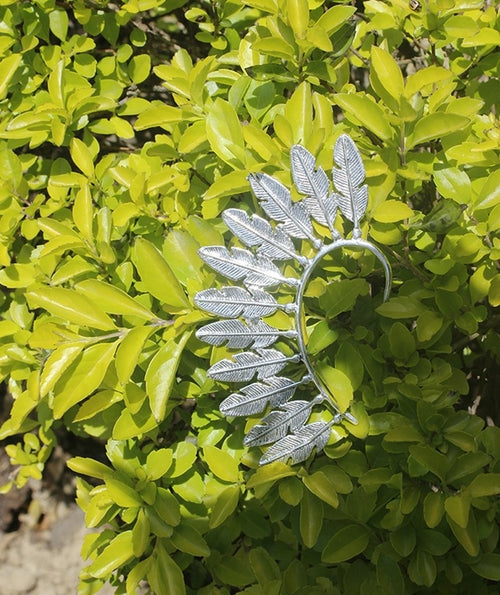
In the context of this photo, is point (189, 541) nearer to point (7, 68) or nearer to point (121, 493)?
point (121, 493)

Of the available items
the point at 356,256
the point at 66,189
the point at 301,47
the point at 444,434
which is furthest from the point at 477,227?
the point at 66,189

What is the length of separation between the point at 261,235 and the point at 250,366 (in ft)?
0.79

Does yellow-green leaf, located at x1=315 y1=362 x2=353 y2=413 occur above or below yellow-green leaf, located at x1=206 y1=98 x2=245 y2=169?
below

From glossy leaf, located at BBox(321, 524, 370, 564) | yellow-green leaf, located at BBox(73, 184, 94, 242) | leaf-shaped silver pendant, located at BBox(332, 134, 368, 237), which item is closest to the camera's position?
leaf-shaped silver pendant, located at BBox(332, 134, 368, 237)

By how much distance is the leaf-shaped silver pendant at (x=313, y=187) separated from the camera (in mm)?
1159

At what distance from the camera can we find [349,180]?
3.82 ft

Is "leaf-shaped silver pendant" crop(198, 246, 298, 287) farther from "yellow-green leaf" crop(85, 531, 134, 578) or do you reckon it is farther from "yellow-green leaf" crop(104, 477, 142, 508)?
"yellow-green leaf" crop(85, 531, 134, 578)

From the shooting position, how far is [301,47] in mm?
→ 1349

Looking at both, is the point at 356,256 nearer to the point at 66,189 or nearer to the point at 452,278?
the point at 452,278

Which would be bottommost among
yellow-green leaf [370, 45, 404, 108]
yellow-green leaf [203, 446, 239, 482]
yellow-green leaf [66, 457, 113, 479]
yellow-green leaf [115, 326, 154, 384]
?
yellow-green leaf [203, 446, 239, 482]

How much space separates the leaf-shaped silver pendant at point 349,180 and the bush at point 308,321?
Result: 0.20 feet

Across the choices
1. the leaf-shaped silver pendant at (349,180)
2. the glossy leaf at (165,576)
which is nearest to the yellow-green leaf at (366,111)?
the leaf-shaped silver pendant at (349,180)

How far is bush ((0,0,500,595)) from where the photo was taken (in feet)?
4.04

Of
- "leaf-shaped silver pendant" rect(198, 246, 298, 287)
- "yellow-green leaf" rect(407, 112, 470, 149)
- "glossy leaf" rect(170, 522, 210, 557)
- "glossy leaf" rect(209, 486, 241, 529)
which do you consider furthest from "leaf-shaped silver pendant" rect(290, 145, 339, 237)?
"glossy leaf" rect(170, 522, 210, 557)
